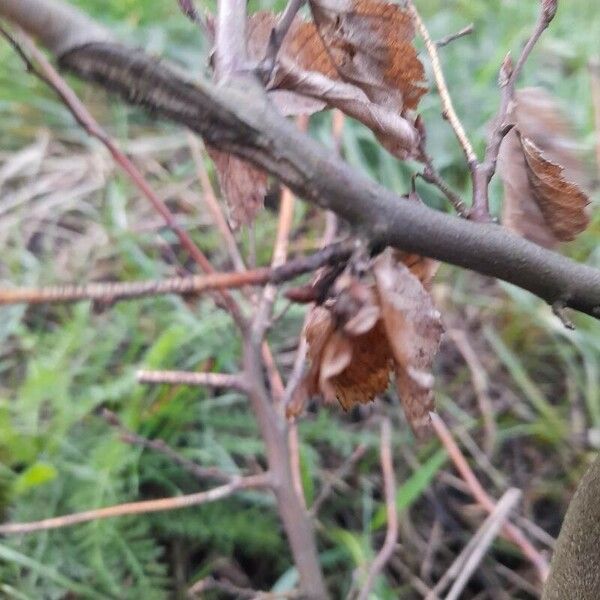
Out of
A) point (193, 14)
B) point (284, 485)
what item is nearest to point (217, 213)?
point (284, 485)

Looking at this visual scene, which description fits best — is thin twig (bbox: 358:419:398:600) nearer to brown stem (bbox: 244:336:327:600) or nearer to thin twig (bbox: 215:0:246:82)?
brown stem (bbox: 244:336:327:600)

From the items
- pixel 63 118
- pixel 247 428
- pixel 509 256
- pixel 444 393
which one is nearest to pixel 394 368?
pixel 509 256

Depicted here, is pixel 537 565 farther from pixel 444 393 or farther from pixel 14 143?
pixel 14 143

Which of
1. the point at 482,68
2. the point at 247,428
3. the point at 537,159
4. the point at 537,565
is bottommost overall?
the point at 247,428

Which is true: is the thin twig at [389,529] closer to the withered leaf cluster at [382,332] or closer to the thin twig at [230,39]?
the withered leaf cluster at [382,332]

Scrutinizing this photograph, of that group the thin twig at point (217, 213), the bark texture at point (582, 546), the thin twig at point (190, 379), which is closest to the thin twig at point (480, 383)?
the thin twig at point (217, 213)
